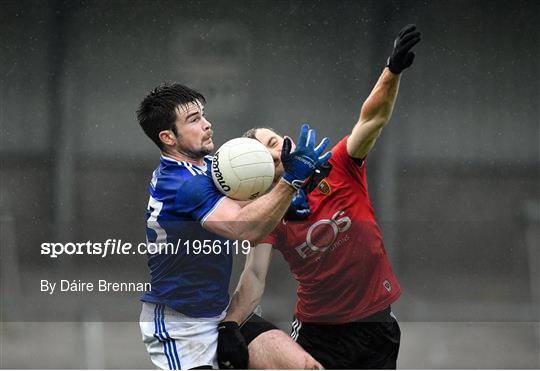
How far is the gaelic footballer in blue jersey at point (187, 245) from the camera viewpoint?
3506 mm

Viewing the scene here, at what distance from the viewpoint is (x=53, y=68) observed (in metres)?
4.61

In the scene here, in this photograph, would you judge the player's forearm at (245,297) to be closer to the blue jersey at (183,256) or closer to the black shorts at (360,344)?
the blue jersey at (183,256)

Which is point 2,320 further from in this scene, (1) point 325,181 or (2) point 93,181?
(1) point 325,181

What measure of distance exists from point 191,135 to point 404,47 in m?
0.84

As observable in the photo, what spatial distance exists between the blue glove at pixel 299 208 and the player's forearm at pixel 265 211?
288mm

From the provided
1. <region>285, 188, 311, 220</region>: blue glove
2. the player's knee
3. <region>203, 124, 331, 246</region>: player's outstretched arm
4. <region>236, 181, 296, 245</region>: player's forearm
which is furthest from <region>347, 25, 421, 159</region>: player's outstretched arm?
the player's knee

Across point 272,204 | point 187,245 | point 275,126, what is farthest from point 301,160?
point 275,126

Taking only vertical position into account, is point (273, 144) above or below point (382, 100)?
below

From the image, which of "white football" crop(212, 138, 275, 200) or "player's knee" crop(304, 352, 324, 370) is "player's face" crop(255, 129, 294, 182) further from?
"player's knee" crop(304, 352, 324, 370)

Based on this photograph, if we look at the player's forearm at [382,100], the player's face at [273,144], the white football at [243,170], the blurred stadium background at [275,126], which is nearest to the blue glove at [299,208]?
the player's face at [273,144]

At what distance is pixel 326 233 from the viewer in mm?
3730

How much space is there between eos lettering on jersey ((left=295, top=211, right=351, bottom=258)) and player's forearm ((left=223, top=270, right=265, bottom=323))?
247 mm

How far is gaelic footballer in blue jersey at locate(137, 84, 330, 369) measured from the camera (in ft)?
11.5

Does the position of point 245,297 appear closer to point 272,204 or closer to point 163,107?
point 272,204
